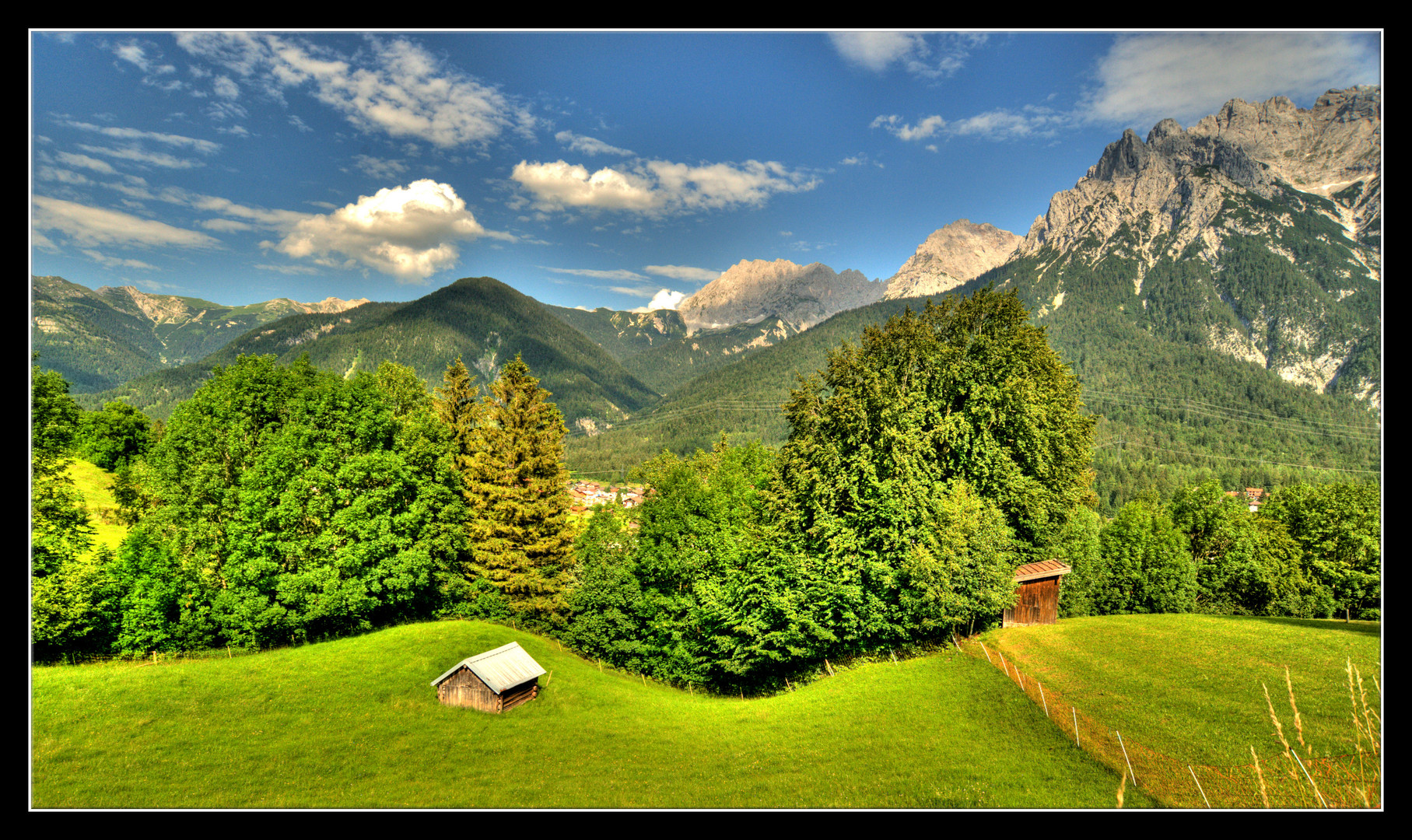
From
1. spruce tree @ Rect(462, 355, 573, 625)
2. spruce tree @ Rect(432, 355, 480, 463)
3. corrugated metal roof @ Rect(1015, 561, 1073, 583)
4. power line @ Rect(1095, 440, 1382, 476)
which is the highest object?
spruce tree @ Rect(432, 355, 480, 463)

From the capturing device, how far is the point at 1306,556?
115 feet

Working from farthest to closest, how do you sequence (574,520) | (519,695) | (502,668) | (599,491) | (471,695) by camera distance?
(599,491) < (574,520) < (519,695) < (502,668) < (471,695)

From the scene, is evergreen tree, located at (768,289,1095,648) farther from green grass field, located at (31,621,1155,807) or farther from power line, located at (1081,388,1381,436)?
power line, located at (1081,388,1381,436)

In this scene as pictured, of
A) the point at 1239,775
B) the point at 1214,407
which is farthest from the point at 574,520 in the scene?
the point at 1214,407

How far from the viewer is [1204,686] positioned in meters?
14.9

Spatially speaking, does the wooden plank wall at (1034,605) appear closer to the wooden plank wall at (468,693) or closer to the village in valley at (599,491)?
the wooden plank wall at (468,693)

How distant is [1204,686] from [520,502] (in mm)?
27110

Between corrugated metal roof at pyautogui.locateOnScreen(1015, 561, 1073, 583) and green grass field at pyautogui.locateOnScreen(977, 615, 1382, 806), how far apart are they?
2115mm

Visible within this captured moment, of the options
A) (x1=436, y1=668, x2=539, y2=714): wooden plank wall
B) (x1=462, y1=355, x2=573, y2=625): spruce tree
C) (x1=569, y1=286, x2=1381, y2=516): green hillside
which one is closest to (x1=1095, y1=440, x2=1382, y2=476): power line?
(x1=569, y1=286, x2=1381, y2=516): green hillside

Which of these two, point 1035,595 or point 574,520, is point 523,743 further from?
point 1035,595

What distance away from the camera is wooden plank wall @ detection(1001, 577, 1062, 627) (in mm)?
22500

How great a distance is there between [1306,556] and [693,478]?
40304 mm

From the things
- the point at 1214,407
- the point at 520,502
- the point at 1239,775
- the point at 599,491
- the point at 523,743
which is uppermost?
the point at 1214,407

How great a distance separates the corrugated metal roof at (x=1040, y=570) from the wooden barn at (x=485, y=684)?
19.5 meters
